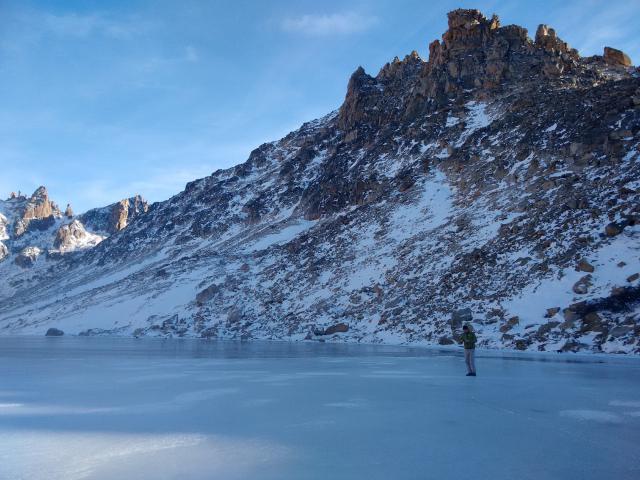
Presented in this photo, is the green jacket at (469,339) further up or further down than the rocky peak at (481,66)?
further down

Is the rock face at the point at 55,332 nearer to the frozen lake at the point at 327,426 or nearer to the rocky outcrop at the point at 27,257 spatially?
the frozen lake at the point at 327,426

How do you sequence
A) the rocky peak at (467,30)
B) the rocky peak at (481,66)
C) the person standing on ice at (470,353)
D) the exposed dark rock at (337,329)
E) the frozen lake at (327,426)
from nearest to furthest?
1. the frozen lake at (327,426)
2. the person standing on ice at (470,353)
3. the exposed dark rock at (337,329)
4. the rocky peak at (481,66)
5. the rocky peak at (467,30)

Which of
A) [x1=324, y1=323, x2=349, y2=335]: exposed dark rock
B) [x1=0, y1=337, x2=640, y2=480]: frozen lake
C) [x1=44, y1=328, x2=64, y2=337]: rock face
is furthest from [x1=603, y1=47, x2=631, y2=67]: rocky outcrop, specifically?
[x1=44, y1=328, x2=64, y2=337]: rock face

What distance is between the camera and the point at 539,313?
24406mm

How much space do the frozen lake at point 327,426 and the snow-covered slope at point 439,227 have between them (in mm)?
11801

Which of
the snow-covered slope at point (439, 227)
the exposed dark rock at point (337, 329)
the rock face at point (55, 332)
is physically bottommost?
the rock face at point (55, 332)

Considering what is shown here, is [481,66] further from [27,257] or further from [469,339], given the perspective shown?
[27,257]

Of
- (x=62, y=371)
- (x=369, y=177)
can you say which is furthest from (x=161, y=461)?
(x=369, y=177)

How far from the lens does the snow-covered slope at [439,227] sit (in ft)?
85.9

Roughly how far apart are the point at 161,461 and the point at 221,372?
10.9 meters

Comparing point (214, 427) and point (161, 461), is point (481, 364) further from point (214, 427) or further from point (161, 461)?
point (161, 461)

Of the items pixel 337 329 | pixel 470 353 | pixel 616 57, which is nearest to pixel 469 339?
pixel 470 353

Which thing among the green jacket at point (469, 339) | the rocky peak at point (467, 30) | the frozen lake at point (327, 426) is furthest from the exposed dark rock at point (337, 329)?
the rocky peak at point (467, 30)

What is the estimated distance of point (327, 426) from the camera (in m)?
8.02
